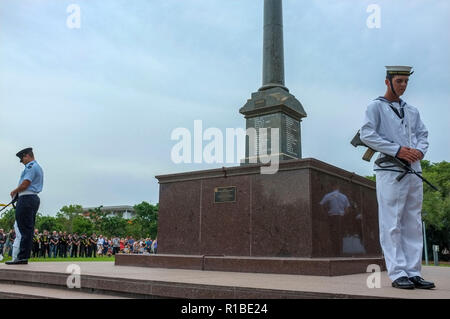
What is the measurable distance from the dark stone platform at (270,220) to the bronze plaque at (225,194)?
0.07 ft

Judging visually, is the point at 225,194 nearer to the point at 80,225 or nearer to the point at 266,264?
the point at 266,264

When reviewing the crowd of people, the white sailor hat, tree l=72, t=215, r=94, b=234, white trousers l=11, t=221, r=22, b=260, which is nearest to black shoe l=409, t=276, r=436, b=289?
the white sailor hat

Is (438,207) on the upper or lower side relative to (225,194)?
upper

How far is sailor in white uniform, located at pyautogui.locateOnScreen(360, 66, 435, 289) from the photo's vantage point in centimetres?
391

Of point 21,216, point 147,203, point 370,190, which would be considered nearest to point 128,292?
point 21,216

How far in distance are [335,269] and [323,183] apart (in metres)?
1.80

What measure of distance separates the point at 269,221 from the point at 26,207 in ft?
14.2

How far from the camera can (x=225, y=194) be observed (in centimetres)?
761

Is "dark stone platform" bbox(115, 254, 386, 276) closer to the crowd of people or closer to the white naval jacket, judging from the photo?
the white naval jacket

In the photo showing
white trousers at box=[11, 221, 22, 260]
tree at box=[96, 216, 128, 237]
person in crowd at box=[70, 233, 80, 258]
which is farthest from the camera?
tree at box=[96, 216, 128, 237]

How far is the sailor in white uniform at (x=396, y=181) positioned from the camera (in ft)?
12.8

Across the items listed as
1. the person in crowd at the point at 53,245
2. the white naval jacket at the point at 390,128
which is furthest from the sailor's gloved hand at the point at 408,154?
the person in crowd at the point at 53,245

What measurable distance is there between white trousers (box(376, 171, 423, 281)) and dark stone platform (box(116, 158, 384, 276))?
5.32 feet

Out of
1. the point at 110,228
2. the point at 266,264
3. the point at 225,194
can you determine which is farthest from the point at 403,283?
the point at 110,228
